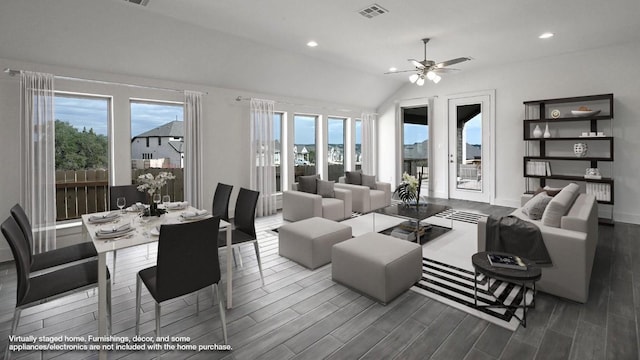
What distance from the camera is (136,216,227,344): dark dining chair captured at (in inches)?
75.8

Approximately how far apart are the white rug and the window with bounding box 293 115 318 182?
383 cm

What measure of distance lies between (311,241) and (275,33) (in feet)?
10.3

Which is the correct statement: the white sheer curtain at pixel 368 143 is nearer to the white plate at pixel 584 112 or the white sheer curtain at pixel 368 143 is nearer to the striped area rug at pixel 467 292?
the white plate at pixel 584 112

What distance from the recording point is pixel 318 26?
4.27 meters

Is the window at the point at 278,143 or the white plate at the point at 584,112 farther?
the window at the point at 278,143

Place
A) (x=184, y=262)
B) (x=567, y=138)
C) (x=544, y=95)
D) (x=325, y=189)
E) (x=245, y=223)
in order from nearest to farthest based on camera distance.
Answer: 1. (x=184, y=262)
2. (x=245, y=223)
3. (x=567, y=138)
4. (x=325, y=189)
5. (x=544, y=95)

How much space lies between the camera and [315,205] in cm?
500

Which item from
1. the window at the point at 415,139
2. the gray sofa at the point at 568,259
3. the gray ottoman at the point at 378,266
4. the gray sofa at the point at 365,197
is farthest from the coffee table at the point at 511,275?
the window at the point at 415,139

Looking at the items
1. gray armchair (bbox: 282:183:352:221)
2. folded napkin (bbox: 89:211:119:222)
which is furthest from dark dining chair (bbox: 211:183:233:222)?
gray armchair (bbox: 282:183:352:221)

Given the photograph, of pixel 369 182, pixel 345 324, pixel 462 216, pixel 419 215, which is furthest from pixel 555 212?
pixel 369 182

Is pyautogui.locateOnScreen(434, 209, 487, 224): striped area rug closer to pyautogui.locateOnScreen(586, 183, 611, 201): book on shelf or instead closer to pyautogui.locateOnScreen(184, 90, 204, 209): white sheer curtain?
pyautogui.locateOnScreen(586, 183, 611, 201): book on shelf

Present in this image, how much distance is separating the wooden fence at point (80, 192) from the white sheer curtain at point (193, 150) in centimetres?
80

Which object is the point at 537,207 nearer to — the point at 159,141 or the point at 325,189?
the point at 325,189

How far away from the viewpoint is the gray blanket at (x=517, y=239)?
2.73 metres
